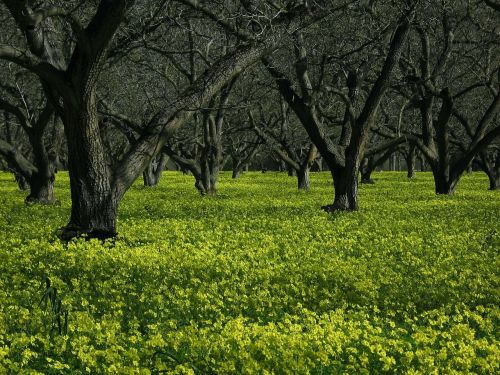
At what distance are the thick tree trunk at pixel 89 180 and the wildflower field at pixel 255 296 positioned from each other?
0.62 meters

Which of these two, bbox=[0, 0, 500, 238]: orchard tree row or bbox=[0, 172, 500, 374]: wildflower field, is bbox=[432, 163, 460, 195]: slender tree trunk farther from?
bbox=[0, 172, 500, 374]: wildflower field

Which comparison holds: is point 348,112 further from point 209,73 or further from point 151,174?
point 151,174

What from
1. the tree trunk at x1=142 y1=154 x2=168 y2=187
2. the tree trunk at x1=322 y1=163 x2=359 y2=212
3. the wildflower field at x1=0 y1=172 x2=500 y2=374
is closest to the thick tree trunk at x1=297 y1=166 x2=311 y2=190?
the tree trunk at x1=142 y1=154 x2=168 y2=187

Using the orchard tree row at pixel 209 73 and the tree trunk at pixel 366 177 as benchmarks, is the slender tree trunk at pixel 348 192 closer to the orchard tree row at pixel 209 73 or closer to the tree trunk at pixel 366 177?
the orchard tree row at pixel 209 73

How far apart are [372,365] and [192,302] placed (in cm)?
313

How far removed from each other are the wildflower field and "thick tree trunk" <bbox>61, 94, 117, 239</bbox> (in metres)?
0.62

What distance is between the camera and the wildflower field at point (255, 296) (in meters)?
6.26

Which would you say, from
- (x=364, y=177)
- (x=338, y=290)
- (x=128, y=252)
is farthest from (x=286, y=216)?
(x=364, y=177)

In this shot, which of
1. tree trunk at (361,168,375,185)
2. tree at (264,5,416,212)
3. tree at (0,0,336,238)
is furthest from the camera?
tree trunk at (361,168,375,185)

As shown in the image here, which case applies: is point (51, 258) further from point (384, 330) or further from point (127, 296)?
point (384, 330)

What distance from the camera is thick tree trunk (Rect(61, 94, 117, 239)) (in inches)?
541

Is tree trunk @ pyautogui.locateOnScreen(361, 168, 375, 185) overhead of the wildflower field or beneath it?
overhead

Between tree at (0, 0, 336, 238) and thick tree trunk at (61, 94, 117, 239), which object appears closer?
tree at (0, 0, 336, 238)

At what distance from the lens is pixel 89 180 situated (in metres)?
14.0
